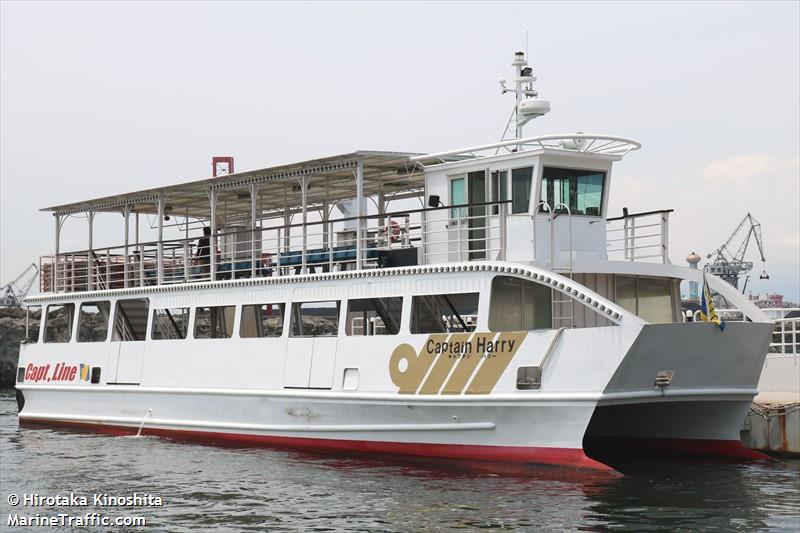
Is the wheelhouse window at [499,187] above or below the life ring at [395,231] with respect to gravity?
above

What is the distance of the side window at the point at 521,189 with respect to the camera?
1786cm

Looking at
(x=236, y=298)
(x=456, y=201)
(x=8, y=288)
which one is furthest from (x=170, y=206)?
(x=8, y=288)

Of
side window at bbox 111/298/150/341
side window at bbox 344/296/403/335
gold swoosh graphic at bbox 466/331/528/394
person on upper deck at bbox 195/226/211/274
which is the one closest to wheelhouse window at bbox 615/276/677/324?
gold swoosh graphic at bbox 466/331/528/394

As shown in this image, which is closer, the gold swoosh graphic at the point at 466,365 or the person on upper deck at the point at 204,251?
the gold swoosh graphic at the point at 466,365

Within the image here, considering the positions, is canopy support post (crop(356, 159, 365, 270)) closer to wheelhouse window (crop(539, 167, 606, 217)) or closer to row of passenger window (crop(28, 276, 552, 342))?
row of passenger window (crop(28, 276, 552, 342))

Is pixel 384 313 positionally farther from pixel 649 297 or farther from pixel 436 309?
pixel 649 297

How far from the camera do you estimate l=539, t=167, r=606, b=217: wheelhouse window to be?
59.0 feet

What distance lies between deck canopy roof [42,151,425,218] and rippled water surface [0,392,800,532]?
5278 mm

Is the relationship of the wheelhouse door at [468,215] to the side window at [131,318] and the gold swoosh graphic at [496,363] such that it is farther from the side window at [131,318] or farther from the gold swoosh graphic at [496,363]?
the side window at [131,318]

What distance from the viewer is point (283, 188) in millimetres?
23062

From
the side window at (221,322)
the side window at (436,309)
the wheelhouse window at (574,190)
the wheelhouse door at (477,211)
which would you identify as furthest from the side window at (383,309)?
the side window at (221,322)

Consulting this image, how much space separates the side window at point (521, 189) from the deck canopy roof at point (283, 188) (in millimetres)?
2187

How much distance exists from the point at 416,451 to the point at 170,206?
36.6 ft

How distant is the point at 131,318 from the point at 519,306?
11.2 meters
